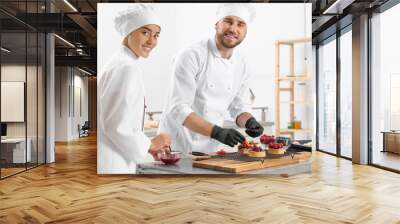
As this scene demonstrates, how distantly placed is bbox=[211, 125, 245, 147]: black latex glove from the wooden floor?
52cm

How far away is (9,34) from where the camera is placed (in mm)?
5621

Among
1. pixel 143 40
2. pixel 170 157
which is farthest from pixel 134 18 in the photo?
pixel 170 157

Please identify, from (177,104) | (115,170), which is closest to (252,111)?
(177,104)

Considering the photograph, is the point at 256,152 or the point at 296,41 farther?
the point at 296,41

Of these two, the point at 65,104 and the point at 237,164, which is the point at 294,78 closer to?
the point at 237,164

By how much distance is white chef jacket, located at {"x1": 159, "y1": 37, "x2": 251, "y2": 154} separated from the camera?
5461mm

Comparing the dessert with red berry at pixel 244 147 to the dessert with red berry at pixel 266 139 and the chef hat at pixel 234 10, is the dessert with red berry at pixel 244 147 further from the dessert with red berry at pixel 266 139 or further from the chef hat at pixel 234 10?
the chef hat at pixel 234 10

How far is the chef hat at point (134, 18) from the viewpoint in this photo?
545cm

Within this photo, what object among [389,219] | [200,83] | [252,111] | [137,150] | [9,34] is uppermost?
[9,34]

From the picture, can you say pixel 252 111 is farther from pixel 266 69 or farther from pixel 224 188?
pixel 224 188

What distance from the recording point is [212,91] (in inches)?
216

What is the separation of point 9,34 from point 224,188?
3.73 m

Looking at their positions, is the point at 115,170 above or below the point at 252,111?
below

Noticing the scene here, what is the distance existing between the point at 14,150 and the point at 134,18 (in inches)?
105
